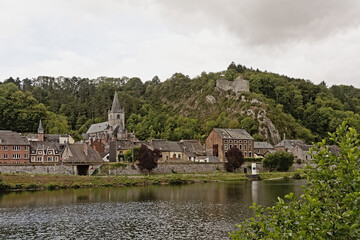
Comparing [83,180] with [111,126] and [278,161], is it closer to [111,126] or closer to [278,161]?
[278,161]

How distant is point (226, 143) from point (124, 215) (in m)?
64.8

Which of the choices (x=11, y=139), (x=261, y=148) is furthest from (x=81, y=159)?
(x=261, y=148)

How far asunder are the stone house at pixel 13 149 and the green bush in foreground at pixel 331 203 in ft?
255

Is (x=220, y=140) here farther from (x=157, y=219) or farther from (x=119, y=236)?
(x=119, y=236)

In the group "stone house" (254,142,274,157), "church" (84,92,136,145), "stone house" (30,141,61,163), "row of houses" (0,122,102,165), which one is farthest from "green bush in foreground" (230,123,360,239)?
"church" (84,92,136,145)

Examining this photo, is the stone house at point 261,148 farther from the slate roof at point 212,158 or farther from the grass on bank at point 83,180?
the grass on bank at point 83,180

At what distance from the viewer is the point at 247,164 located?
9475cm

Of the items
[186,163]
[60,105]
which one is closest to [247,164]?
[186,163]

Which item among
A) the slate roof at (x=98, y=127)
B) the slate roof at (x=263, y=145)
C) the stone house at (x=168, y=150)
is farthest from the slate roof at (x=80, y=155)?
the slate roof at (x=98, y=127)

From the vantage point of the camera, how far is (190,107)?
161m

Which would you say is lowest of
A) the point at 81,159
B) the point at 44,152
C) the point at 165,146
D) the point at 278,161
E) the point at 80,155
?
the point at 278,161

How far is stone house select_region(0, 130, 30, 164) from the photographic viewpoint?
79188 mm

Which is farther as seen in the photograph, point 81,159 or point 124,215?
point 81,159

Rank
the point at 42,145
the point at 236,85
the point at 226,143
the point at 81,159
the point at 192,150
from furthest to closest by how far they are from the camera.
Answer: the point at 236,85 < the point at 192,150 < the point at 226,143 < the point at 42,145 < the point at 81,159
